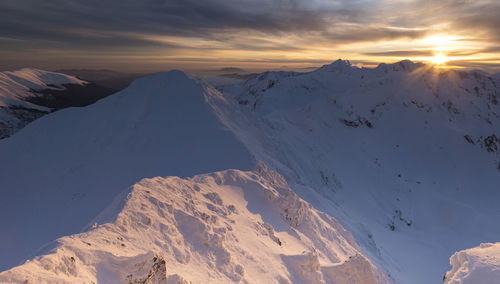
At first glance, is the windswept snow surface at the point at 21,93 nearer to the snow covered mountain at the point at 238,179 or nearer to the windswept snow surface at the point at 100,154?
the windswept snow surface at the point at 100,154

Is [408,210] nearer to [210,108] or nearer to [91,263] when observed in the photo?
[210,108]

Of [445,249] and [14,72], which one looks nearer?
[445,249]

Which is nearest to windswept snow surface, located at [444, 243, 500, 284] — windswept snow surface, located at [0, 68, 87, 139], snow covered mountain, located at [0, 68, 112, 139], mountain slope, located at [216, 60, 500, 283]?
mountain slope, located at [216, 60, 500, 283]

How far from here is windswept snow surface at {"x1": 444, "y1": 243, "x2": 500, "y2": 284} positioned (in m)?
8.45

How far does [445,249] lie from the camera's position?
3069 centimetres

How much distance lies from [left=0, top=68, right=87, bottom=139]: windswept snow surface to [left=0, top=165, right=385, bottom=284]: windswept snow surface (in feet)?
236

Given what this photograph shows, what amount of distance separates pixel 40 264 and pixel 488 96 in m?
A: 91.5

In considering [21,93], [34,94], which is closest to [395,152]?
[21,93]

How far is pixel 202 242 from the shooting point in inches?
390

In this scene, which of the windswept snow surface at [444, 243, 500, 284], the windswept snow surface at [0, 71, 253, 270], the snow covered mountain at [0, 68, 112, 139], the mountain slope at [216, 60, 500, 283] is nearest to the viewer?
the windswept snow surface at [444, 243, 500, 284]

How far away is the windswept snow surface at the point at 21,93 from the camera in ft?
264

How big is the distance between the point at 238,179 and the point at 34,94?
12145 centimetres

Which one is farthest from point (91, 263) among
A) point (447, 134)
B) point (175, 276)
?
point (447, 134)

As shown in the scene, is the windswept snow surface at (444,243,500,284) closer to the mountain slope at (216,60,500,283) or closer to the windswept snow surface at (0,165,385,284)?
the windswept snow surface at (0,165,385,284)
